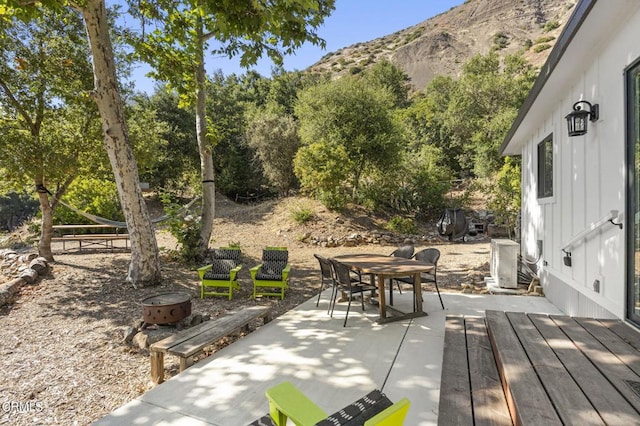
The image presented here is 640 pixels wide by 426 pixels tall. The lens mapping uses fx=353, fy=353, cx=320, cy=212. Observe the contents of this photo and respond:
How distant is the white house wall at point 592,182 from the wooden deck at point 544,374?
0.64 m

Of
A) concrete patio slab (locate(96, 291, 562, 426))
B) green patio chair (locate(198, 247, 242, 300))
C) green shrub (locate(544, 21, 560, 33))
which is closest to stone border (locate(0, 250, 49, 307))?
green patio chair (locate(198, 247, 242, 300))

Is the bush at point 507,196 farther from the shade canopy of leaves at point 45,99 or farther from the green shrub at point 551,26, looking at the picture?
the green shrub at point 551,26

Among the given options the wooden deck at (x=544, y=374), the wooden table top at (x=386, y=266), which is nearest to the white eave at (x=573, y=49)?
the wooden deck at (x=544, y=374)

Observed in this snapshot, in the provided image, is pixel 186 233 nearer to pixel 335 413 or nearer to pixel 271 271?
pixel 271 271

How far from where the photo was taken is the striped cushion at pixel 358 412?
1.20 m

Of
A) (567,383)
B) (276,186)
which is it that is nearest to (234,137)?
(276,186)

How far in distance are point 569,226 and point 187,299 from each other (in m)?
4.41

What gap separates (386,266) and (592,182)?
7.41ft

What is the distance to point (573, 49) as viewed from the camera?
3176 mm

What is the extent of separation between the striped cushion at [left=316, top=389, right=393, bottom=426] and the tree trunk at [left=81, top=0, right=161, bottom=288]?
5.73 meters

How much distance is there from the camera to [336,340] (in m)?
→ 3.61

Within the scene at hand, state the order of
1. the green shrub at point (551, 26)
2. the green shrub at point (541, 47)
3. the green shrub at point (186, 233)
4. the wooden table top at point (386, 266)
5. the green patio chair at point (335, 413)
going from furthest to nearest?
the green shrub at point (551, 26)
the green shrub at point (541, 47)
the green shrub at point (186, 233)
the wooden table top at point (386, 266)
the green patio chair at point (335, 413)

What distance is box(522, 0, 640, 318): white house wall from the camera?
2770 millimetres

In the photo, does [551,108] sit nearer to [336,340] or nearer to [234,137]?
[336,340]
